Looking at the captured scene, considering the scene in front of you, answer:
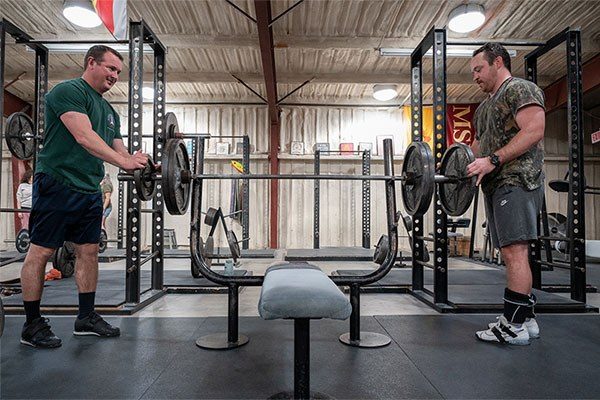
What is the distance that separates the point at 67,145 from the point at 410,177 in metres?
1.68

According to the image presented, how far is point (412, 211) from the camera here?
2.04 meters

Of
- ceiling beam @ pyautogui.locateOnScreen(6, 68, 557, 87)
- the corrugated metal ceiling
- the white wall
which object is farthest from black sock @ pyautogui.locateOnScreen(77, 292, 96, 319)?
the white wall

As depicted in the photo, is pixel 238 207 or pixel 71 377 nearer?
pixel 71 377

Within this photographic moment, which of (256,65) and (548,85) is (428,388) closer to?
(256,65)

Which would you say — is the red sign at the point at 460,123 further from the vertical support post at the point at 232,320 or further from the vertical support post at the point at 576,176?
the vertical support post at the point at 232,320

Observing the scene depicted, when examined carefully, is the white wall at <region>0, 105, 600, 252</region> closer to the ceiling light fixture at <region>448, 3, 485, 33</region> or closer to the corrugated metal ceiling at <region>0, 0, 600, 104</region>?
the corrugated metal ceiling at <region>0, 0, 600, 104</region>

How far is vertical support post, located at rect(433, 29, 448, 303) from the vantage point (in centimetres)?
254

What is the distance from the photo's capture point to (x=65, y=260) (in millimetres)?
3406

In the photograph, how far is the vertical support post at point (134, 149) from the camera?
250 cm

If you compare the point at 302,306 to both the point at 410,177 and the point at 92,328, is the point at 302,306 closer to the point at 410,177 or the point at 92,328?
the point at 410,177

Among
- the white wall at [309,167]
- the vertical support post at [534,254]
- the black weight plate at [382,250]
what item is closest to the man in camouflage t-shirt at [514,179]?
the black weight plate at [382,250]

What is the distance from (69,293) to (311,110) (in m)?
6.00

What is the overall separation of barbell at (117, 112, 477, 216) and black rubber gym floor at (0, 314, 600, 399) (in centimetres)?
64

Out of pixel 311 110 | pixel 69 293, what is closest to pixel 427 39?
pixel 69 293
